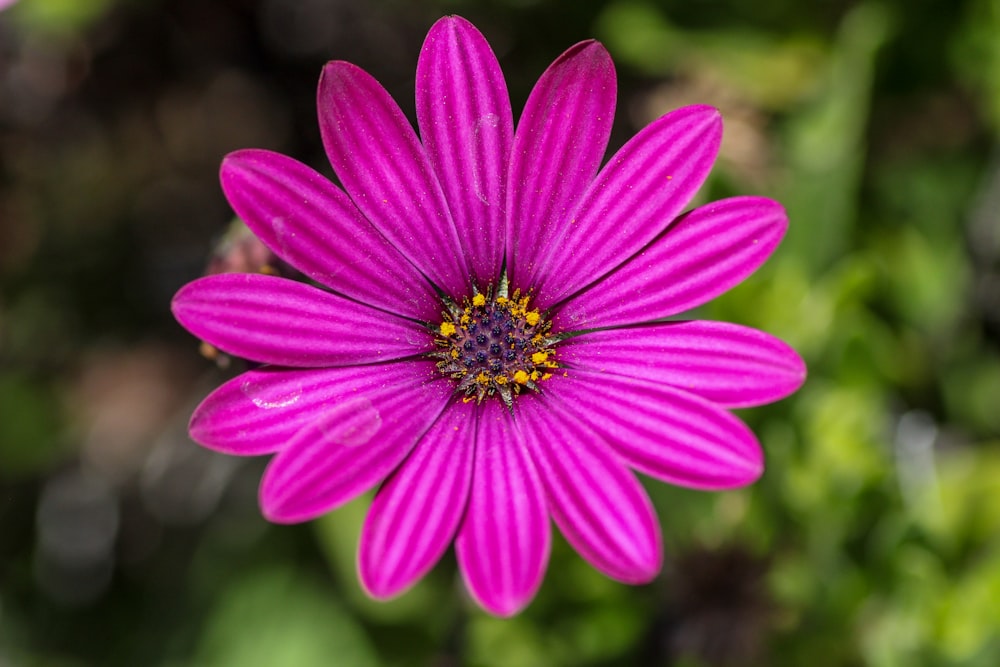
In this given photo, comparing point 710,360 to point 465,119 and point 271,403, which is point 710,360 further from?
point 271,403

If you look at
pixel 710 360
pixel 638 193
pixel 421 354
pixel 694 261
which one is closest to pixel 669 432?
pixel 710 360

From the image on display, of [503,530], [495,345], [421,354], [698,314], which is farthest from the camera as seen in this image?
[698,314]

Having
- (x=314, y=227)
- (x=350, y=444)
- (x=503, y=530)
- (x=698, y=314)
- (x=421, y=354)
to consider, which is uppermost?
(x=698, y=314)

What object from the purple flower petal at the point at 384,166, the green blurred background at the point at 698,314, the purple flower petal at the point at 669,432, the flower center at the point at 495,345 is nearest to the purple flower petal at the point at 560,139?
the purple flower petal at the point at 384,166

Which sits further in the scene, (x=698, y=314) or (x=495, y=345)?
(x=698, y=314)

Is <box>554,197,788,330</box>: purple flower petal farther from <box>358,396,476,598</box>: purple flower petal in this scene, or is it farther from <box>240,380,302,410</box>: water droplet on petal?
<box>240,380,302,410</box>: water droplet on petal
